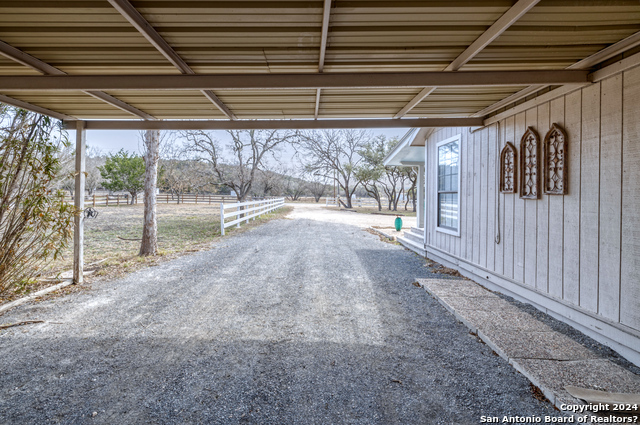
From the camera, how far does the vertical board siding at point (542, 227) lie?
341 centimetres

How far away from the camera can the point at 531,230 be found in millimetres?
3668

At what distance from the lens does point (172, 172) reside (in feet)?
58.0

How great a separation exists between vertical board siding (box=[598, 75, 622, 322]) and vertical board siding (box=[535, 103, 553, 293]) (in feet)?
2.18

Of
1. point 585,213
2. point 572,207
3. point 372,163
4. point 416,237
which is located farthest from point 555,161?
point 372,163

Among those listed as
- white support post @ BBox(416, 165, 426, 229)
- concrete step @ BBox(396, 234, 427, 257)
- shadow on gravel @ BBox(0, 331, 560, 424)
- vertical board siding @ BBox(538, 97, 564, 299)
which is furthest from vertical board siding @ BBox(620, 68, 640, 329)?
Answer: white support post @ BBox(416, 165, 426, 229)

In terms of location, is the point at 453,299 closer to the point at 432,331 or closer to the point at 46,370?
the point at 432,331

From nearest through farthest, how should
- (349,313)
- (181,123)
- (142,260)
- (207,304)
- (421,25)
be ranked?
(421,25), (349,313), (207,304), (181,123), (142,260)

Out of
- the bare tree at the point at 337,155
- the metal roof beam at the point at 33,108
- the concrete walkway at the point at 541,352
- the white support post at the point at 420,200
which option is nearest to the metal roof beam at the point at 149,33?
the metal roof beam at the point at 33,108

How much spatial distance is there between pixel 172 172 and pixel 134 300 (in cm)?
1522

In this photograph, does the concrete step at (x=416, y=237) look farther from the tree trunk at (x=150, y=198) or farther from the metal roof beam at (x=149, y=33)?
the metal roof beam at (x=149, y=33)

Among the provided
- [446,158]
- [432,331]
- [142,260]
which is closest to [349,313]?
[432,331]

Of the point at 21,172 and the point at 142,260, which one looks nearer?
the point at 21,172

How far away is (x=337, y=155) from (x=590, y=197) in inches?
970

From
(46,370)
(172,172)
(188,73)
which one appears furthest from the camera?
(172,172)
